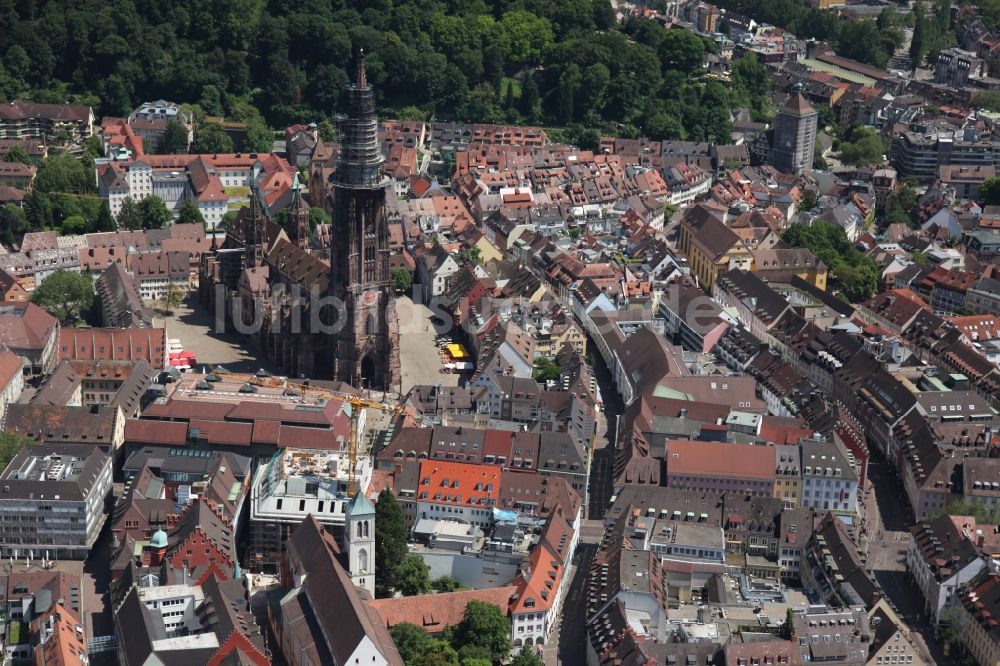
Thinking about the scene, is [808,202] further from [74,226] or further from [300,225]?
[74,226]

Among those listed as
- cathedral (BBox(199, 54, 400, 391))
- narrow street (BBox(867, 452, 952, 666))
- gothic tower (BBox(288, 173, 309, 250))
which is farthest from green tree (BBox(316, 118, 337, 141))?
narrow street (BBox(867, 452, 952, 666))

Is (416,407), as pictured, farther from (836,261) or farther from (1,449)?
(836,261)

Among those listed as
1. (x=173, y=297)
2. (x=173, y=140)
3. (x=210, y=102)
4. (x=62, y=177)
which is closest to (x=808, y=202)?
(x=173, y=140)

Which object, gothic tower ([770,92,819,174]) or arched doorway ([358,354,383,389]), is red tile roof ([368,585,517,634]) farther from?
gothic tower ([770,92,819,174])

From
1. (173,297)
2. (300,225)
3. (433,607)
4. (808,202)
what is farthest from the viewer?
(808,202)

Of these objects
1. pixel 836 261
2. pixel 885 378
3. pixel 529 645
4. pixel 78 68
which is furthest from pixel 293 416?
pixel 78 68
